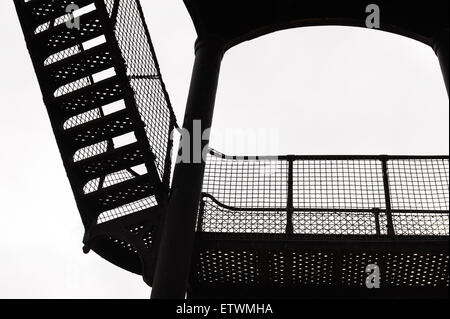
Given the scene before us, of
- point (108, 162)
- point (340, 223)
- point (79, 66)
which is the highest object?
point (79, 66)

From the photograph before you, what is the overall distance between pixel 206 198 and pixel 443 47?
182 inches

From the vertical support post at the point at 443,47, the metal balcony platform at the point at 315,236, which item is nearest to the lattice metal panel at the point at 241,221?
the metal balcony platform at the point at 315,236

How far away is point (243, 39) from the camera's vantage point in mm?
9953

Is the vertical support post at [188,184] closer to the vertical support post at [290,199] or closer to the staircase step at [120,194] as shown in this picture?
the staircase step at [120,194]

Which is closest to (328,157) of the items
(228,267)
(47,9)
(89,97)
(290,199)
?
(290,199)

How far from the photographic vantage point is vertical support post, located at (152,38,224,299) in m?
6.55

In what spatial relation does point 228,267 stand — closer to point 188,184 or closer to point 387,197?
point 188,184

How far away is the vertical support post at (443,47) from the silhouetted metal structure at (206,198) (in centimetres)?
2

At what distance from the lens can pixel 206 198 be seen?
27.7 feet

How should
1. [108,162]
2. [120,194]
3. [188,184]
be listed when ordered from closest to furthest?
1. [188,184]
2. [108,162]
3. [120,194]

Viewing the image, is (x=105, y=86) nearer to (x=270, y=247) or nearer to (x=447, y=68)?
(x=270, y=247)

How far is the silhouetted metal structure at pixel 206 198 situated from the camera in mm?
7309
